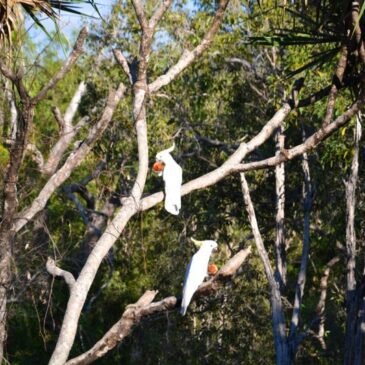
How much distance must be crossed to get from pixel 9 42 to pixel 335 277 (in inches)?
473

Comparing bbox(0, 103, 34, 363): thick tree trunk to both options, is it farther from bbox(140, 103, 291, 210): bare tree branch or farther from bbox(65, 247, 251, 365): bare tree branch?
bbox(140, 103, 291, 210): bare tree branch

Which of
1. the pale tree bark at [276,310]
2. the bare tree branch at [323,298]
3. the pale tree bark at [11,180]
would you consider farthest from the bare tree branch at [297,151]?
the bare tree branch at [323,298]

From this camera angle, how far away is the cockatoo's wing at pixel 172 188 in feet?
20.9

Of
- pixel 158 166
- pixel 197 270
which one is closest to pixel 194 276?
pixel 197 270

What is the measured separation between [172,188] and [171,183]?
283 mm

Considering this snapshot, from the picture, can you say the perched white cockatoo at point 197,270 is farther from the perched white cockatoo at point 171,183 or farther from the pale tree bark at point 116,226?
the pale tree bark at point 116,226

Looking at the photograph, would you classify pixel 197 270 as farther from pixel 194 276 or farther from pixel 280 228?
pixel 280 228

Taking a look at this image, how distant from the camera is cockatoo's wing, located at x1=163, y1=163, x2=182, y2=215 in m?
6.36

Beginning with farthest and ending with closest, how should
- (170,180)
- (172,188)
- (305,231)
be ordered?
(305,231) → (170,180) → (172,188)

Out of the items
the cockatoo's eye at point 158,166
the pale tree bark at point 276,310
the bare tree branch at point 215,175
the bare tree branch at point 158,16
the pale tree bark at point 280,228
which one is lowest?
the bare tree branch at point 215,175

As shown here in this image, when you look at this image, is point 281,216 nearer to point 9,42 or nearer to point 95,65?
point 95,65

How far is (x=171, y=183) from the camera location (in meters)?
6.91

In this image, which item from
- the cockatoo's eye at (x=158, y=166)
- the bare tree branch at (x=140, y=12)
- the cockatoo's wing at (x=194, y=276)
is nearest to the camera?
the bare tree branch at (x=140, y=12)

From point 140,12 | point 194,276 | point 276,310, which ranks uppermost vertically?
point 276,310
